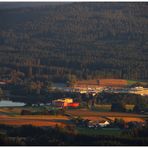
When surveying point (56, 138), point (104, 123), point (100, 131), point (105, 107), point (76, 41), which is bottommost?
point (56, 138)

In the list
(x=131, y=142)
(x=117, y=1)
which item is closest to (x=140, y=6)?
(x=117, y=1)

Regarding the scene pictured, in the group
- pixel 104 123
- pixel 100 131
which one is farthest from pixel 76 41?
pixel 100 131

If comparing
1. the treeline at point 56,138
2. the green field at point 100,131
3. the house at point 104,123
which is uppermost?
the house at point 104,123

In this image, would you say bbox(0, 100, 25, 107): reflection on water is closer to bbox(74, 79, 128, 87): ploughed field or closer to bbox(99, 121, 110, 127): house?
bbox(74, 79, 128, 87): ploughed field

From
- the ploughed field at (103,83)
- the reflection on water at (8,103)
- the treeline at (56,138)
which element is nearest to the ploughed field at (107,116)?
the treeline at (56,138)

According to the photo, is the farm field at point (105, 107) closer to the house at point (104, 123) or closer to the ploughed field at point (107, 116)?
the ploughed field at point (107, 116)

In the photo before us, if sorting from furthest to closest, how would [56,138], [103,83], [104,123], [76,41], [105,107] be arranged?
[76,41] < [103,83] < [105,107] < [104,123] < [56,138]

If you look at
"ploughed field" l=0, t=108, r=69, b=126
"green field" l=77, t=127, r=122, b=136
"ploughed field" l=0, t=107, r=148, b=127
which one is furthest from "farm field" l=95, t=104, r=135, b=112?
"ploughed field" l=0, t=108, r=69, b=126

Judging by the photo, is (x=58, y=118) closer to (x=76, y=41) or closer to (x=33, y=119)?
(x=33, y=119)
